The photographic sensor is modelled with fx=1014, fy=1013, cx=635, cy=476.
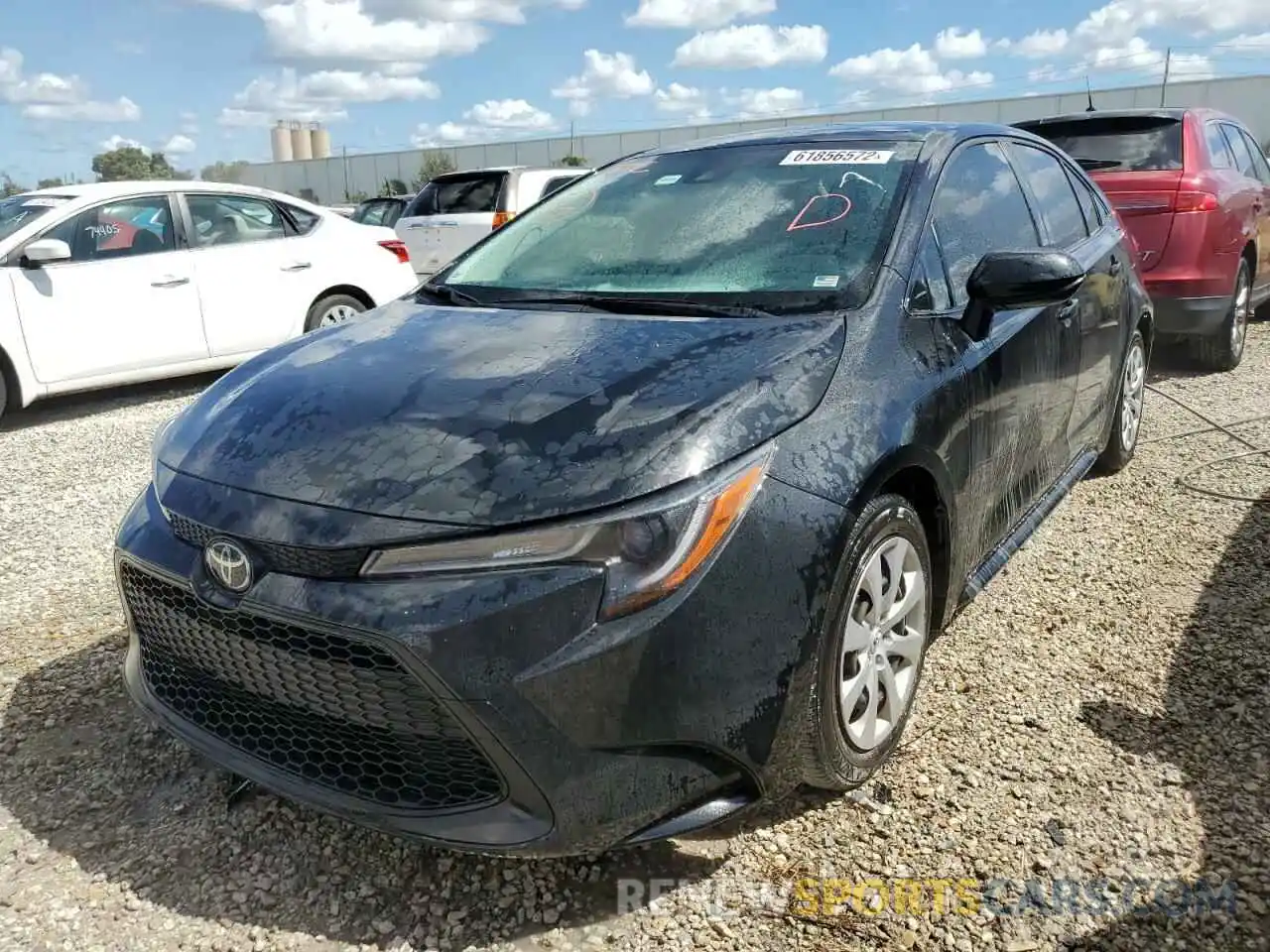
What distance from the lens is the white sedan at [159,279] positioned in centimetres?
627

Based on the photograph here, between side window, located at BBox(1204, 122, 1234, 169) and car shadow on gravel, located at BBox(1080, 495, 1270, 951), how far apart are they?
392cm

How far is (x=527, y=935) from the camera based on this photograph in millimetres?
2072

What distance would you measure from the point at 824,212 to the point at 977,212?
0.62m

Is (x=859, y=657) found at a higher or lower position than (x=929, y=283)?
lower

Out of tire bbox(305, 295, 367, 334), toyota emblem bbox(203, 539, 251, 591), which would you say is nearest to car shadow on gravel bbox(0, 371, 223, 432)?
tire bbox(305, 295, 367, 334)

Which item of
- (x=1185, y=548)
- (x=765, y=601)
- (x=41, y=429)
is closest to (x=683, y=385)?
(x=765, y=601)

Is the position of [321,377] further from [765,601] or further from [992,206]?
[992,206]

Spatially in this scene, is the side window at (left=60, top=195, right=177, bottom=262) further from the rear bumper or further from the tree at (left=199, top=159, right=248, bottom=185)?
the tree at (left=199, top=159, right=248, bottom=185)

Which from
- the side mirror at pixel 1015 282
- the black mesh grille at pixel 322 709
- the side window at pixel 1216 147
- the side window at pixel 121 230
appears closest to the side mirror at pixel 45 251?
the side window at pixel 121 230

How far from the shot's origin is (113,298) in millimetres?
6531

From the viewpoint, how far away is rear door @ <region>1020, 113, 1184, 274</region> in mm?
6164

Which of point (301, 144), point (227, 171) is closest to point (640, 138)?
point (227, 171)

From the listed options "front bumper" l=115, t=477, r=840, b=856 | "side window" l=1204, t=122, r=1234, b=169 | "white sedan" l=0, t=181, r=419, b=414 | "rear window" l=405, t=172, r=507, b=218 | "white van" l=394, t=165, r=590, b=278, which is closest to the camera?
"front bumper" l=115, t=477, r=840, b=856

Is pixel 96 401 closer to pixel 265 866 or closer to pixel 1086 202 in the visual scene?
pixel 265 866
